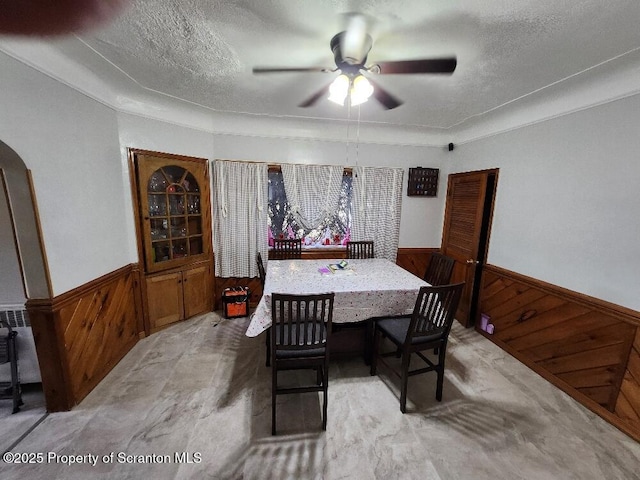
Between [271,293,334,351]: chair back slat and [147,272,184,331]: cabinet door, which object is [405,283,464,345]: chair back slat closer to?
[271,293,334,351]: chair back slat

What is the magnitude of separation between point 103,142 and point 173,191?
30.2 inches

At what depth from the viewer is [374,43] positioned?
5.31 feet

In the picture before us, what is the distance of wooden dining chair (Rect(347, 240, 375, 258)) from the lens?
348cm

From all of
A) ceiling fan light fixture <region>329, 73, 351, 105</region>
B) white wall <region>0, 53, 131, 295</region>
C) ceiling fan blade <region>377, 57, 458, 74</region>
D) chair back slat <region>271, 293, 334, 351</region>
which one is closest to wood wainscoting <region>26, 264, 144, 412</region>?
white wall <region>0, 53, 131, 295</region>

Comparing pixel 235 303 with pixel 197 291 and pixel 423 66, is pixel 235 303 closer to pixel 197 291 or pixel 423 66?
pixel 197 291

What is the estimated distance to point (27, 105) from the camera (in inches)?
62.2

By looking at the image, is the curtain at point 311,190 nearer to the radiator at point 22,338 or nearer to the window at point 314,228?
the window at point 314,228

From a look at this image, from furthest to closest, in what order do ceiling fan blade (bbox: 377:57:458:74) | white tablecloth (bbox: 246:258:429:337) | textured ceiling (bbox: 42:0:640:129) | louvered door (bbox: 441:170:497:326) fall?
louvered door (bbox: 441:170:497:326) → white tablecloth (bbox: 246:258:429:337) → ceiling fan blade (bbox: 377:57:458:74) → textured ceiling (bbox: 42:0:640:129)

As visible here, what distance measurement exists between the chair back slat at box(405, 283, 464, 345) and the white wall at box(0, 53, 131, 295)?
8.56ft

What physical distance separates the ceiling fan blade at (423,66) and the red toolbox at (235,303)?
2.93 meters

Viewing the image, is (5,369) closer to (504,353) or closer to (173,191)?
(173,191)

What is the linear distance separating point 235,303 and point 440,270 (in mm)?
2547

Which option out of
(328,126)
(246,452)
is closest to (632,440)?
(246,452)

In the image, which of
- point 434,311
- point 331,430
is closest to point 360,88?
point 434,311
